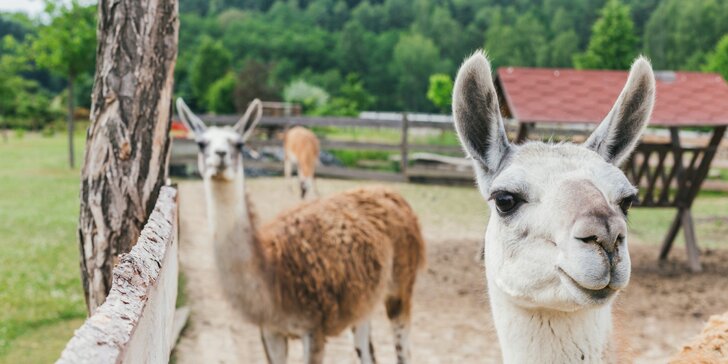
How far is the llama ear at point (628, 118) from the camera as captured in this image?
6.67 ft

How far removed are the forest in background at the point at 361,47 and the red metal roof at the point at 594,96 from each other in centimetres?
1302

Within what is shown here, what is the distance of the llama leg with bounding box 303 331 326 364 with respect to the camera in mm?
4293

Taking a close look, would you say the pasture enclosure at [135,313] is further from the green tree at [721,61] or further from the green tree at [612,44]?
the green tree at [612,44]

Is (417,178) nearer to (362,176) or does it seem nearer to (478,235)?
(362,176)

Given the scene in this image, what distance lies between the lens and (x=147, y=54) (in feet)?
10.9

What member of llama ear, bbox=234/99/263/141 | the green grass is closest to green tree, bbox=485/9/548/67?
the green grass

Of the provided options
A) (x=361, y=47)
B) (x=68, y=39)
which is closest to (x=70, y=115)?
(x=68, y=39)

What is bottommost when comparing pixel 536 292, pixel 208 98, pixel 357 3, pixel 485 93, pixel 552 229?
pixel 208 98

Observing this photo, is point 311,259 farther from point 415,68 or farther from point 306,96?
point 415,68

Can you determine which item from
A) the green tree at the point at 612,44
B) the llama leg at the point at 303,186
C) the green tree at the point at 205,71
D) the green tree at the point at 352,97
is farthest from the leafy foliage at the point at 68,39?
the green tree at the point at 205,71

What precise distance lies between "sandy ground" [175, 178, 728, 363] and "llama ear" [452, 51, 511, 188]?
1704 millimetres

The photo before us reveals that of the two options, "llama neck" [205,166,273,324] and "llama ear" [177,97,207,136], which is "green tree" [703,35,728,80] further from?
"llama neck" [205,166,273,324]

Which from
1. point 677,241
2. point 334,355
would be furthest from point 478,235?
point 334,355

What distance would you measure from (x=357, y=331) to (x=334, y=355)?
2.72 ft
